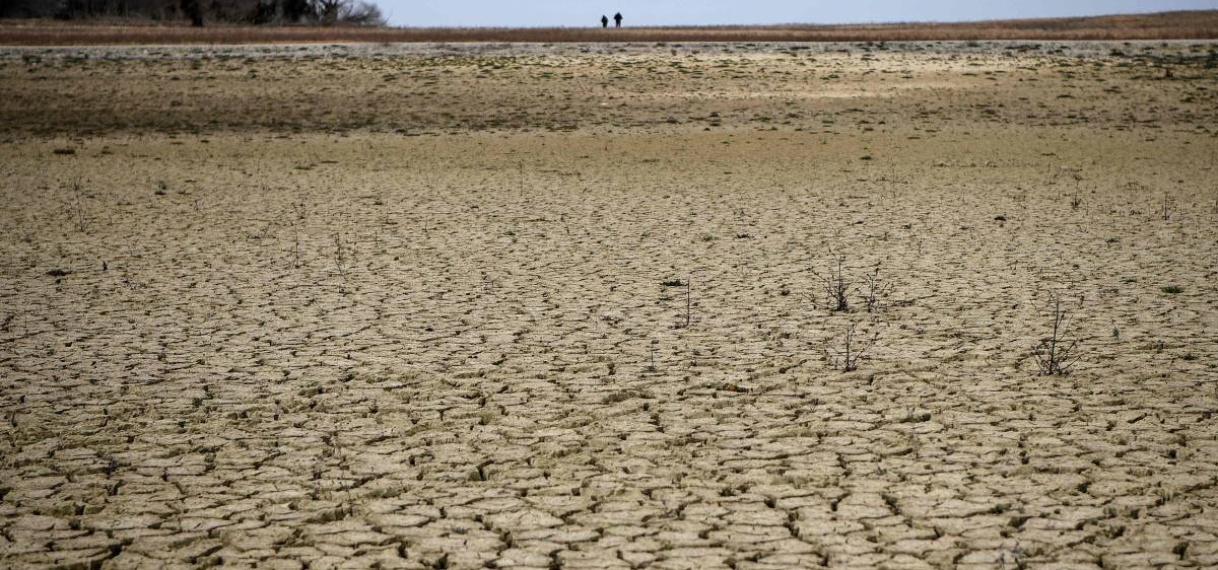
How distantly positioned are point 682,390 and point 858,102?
16946 millimetres

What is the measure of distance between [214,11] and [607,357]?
67.2m

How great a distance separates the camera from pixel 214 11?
223ft

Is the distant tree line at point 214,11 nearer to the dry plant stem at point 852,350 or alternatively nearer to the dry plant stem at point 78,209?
the dry plant stem at point 78,209

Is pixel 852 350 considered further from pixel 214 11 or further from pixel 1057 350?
pixel 214 11

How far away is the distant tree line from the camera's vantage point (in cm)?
6165

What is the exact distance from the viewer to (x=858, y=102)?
72.2ft

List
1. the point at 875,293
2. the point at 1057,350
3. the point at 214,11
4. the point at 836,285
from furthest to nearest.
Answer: the point at 214,11 → the point at 836,285 → the point at 875,293 → the point at 1057,350

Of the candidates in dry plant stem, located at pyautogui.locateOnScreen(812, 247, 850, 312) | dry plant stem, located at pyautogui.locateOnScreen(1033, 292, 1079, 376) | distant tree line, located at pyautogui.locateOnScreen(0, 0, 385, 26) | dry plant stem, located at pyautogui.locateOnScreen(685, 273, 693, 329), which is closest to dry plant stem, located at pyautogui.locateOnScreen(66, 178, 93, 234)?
dry plant stem, located at pyautogui.locateOnScreen(685, 273, 693, 329)

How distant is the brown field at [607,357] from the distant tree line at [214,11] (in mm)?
46979

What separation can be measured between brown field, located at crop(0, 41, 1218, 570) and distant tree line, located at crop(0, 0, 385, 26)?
47.0m

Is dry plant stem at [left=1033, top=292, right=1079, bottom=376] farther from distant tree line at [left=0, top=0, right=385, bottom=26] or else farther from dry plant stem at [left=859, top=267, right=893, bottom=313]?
distant tree line at [left=0, top=0, right=385, bottom=26]

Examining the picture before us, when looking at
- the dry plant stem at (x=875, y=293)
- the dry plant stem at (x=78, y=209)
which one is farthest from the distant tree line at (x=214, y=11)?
the dry plant stem at (x=875, y=293)

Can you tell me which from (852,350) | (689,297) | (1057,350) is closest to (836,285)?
(689,297)

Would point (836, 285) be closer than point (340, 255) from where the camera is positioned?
Yes
